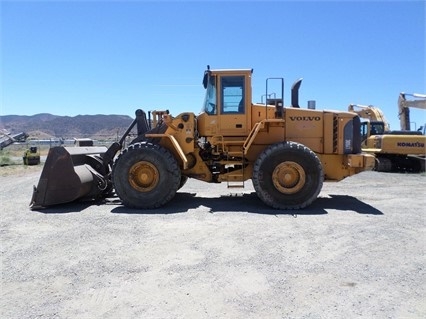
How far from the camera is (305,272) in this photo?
5016 millimetres

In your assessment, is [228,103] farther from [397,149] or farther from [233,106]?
[397,149]

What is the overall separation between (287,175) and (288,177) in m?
0.05

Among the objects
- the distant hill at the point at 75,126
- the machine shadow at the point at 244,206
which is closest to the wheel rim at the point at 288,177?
the machine shadow at the point at 244,206

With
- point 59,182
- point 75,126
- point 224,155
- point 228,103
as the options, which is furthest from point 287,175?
point 75,126

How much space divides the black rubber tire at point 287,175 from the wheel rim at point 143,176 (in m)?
2.24

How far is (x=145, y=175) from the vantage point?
920 cm

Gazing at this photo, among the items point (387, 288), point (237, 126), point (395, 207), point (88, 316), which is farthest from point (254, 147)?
point (88, 316)

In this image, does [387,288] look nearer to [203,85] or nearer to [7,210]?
[203,85]

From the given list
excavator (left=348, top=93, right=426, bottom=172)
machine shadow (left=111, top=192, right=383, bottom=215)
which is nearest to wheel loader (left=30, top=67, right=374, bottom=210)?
machine shadow (left=111, top=192, right=383, bottom=215)

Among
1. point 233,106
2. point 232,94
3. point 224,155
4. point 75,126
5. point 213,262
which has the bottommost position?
point 213,262

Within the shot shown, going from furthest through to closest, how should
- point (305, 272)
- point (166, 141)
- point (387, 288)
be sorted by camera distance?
point (166, 141) → point (305, 272) → point (387, 288)

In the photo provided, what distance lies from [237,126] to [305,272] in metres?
5.14

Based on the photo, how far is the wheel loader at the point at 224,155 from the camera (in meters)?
8.94

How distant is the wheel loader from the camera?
894cm
